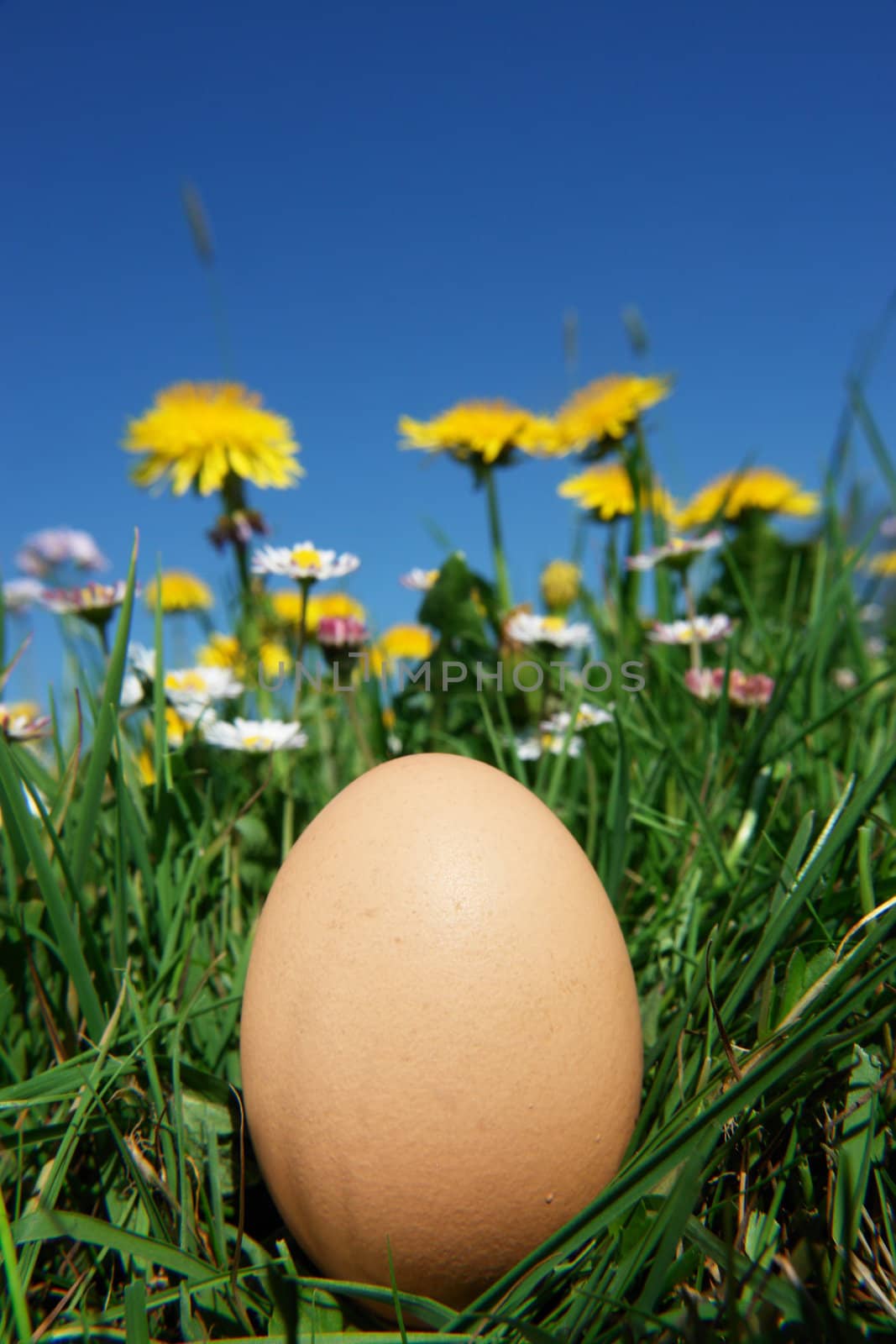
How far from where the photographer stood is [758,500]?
11.1ft

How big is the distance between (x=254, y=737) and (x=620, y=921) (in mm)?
730

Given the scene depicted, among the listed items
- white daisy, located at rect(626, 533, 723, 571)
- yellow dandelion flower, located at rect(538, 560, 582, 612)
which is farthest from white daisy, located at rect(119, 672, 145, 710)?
yellow dandelion flower, located at rect(538, 560, 582, 612)

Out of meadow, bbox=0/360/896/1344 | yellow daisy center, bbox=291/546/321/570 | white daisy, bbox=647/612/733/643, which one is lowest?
meadow, bbox=0/360/896/1344

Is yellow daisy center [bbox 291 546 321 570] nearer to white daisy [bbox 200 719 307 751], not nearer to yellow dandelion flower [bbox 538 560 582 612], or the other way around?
white daisy [bbox 200 719 307 751]

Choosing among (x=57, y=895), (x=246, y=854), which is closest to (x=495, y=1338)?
(x=57, y=895)

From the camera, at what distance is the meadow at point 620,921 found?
0.79 m

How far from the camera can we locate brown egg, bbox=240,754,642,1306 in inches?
33.8

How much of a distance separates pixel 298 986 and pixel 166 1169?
10.1 inches

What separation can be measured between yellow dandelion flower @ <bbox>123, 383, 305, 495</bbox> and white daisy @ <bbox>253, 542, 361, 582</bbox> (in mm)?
739

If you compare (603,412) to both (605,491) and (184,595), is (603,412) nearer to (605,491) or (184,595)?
(605,491)

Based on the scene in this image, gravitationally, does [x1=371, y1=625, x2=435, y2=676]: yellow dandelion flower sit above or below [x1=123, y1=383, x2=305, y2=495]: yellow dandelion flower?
below

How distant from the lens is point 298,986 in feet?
3.03

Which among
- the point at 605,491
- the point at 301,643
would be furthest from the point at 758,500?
the point at 301,643

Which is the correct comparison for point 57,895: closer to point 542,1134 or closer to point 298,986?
point 298,986
